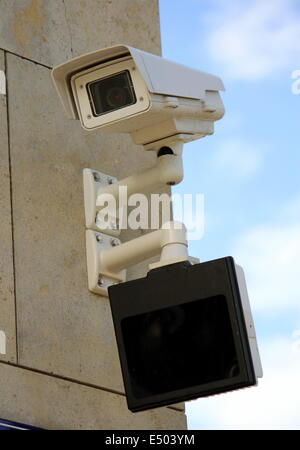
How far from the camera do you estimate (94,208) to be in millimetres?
4730

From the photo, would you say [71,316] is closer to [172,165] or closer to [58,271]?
[58,271]

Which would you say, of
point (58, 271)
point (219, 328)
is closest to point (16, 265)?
point (58, 271)

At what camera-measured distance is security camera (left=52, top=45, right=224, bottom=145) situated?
169 inches

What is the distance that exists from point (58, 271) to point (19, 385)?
0.45 m

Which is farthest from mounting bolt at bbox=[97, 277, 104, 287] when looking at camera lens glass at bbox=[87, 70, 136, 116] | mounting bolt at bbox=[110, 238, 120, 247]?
camera lens glass at bbox=[87, 70, 136, 116]

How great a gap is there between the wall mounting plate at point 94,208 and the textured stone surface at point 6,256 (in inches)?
12.7

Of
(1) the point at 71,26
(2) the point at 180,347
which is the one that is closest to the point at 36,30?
(1) the point at 71,26

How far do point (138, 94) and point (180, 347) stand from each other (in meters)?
0.79

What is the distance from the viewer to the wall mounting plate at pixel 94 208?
4730 mm

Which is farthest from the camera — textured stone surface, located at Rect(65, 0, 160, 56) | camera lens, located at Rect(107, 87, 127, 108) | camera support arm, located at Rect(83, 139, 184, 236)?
textured stone surface, located at Rect(65, 0, 160, 56)

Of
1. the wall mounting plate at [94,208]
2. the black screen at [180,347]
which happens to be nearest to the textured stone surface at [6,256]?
the wall mounting plate at [94,208]

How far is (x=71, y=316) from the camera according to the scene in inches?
179

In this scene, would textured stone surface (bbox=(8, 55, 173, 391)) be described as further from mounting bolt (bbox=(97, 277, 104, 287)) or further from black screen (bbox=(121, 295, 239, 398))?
black screen (bbox=(121, 295, 239, 398))

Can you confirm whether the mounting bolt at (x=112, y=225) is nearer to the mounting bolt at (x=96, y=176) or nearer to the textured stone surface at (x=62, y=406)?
the mounting bolt at (x=96, y=176)
